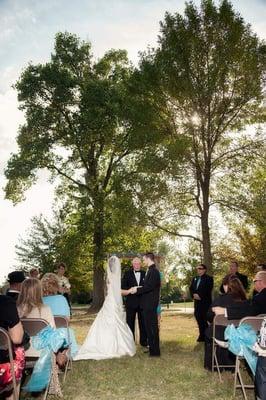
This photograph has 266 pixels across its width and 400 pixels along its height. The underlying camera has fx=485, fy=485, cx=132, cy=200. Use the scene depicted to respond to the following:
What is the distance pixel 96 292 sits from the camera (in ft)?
98.0

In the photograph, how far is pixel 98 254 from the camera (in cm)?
2922

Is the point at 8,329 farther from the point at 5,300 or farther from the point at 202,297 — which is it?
the point at 202,297

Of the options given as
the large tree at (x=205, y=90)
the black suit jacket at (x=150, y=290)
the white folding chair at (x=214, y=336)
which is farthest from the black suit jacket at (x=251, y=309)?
the large tree at (x=205, y=90)

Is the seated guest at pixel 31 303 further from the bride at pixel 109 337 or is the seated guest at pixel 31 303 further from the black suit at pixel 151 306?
the black suit at pixel 151 306

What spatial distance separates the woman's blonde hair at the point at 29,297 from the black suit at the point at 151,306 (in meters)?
4.11

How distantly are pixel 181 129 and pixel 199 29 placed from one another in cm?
456

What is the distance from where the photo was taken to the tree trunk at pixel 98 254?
29031 millimetres

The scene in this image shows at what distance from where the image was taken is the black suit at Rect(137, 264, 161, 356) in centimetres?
1089

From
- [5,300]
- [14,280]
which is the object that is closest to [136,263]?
[14,280]

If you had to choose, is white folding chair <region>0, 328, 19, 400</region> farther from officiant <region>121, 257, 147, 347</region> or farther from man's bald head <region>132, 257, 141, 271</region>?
officiant <region>121, 257, 147, 347</region>

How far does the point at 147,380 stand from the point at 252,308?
2.19 meters

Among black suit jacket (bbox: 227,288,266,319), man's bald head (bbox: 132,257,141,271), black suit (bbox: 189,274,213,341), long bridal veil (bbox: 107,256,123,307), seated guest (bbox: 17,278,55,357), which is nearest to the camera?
seated guest (bbox: 17,278,55,357)

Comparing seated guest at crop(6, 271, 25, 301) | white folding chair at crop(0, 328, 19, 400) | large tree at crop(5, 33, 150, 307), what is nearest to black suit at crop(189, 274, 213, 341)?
seated guest at crop(6, 271, 25, 301)

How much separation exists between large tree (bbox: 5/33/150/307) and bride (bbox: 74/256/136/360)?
15.8 metres
